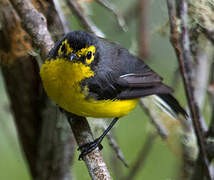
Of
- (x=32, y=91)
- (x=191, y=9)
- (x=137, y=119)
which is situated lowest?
(x=137, y=119)

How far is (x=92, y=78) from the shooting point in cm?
359

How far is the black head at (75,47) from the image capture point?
3299 mm

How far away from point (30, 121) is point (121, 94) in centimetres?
107

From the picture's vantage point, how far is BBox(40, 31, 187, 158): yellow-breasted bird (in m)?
3.37

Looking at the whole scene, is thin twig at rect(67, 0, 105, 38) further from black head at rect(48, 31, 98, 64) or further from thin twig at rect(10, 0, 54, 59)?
thin twig at rect(10, 0, 54, 59)

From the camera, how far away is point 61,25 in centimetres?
387

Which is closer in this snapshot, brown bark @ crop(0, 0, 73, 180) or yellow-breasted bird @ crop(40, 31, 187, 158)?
yellow-breasted bird @ crop(40, 31, 187, 158)

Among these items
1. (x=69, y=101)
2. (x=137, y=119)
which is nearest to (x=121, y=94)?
(x=69, y=101)

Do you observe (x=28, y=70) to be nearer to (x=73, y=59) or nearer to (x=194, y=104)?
(x=73, y=59)

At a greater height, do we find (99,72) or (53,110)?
(99,72)

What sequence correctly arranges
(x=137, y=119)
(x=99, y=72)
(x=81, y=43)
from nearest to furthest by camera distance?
(x=81, y=43) → (x=99, y=72) → (x=137, y=119)

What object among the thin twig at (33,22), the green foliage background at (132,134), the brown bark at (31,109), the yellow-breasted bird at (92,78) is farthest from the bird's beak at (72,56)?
the green foliage background at (132,134)

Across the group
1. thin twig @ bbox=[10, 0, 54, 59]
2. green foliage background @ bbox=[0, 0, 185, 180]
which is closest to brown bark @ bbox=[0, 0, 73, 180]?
thin twig @ bbox=[10, 0, 54, 59]

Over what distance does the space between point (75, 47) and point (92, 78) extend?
0.40 metres
